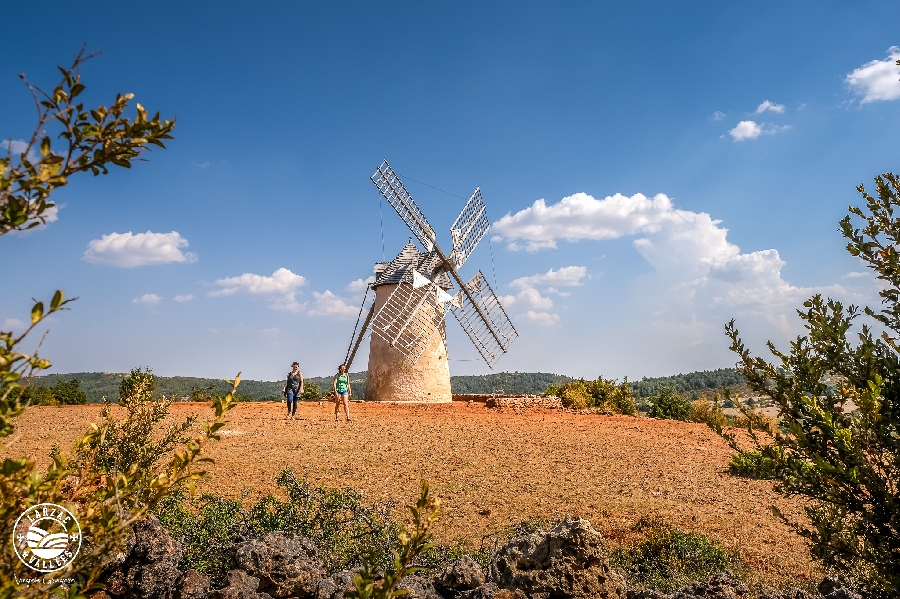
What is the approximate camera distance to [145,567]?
165 inches

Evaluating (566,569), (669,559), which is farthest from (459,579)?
(669,559)

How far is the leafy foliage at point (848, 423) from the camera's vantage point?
288 centimetres

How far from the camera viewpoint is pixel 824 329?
3340mm

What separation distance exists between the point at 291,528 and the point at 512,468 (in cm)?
581

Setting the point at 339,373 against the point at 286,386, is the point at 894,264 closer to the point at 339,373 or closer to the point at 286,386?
the point at 339,373

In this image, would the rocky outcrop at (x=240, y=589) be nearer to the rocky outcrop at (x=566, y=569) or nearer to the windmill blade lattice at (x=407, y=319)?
the rocky outcrop at (x=566, y=569)

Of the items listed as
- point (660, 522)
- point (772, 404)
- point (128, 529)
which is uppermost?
point (772, 404)

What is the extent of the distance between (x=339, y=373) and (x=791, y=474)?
46.0ft

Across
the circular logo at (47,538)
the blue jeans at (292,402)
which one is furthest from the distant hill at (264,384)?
the circular logo at (47,538)

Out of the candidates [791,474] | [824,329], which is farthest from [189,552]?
[824,329]

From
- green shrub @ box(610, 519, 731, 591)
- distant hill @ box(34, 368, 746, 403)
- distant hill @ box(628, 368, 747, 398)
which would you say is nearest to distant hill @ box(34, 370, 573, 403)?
distant hill @ box(34, 368, 746, 403)

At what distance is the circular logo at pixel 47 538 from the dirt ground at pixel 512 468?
5.24 m

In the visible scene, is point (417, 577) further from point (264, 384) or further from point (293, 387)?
point (264, 384)

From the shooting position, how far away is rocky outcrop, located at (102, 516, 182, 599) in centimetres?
408
